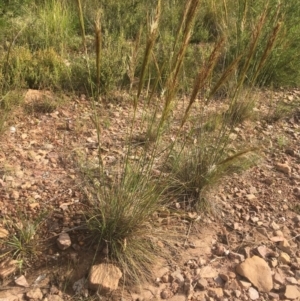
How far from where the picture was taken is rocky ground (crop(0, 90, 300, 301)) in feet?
5.98

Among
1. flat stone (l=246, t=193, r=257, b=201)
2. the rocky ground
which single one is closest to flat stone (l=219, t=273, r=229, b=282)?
the rocky ground

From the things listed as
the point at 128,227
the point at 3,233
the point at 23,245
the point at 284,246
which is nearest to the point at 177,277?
the point at 128,227

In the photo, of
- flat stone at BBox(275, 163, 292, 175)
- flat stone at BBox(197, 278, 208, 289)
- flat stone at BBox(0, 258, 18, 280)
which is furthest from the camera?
flat stone at BBox(275, 163, 292, 175)

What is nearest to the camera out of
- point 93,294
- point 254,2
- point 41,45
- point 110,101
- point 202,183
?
point 93,294

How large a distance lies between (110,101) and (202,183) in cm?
122

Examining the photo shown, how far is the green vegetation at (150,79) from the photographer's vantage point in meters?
1.68

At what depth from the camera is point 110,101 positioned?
314cm

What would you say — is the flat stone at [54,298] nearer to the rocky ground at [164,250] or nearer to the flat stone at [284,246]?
the rocky ground at [164,250]

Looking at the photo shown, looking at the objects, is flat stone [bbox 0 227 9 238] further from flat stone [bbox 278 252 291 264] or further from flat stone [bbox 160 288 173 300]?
flat stone [bbox 278 252 291 264]

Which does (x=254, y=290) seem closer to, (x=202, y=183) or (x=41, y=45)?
(x=202, y=183)

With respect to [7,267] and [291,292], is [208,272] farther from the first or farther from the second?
[7,267]

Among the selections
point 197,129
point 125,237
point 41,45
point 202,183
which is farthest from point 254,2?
point 125,237

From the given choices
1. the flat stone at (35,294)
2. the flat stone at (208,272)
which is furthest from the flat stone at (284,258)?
the flat stone at (35,294)

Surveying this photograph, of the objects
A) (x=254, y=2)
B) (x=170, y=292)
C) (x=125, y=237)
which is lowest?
(x=170, y=292)
